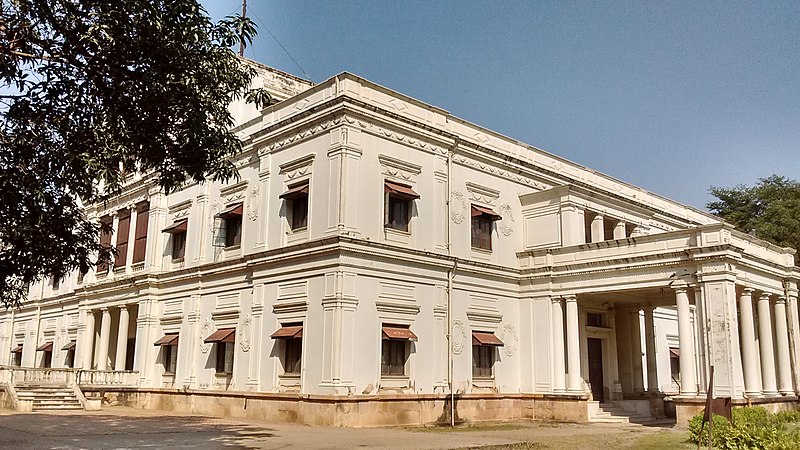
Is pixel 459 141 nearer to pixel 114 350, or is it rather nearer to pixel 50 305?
pixel 114 350

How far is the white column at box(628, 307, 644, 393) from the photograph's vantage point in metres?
28.0

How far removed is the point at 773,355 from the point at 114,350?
2776 centimetres

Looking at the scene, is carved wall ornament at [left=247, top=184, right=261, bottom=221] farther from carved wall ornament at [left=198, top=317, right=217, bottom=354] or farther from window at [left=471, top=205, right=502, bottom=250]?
window at [left=471, top=205, right=502, bottom=250]

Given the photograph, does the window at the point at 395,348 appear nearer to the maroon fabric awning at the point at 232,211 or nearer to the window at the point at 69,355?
the maroon fabric awning at the point at 232,211

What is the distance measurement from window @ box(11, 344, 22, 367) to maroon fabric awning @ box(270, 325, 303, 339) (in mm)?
25347

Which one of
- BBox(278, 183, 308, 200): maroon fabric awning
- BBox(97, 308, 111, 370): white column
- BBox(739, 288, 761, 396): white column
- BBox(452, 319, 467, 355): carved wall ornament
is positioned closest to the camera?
BBox(739, 288, 761, 396): white column

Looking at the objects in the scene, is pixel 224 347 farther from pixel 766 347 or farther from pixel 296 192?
pixel 766 347

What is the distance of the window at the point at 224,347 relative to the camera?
2352cm

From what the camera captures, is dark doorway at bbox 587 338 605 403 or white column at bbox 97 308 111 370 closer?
dark doorway at bbox 587 338 605 403

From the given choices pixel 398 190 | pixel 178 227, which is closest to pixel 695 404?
pixel 398 190

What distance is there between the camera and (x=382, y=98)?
72.4ft

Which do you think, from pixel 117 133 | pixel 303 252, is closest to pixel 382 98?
pixel 303 252

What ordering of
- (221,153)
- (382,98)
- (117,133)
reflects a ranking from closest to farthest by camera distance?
(117,133)
(221,153)
(382,98)

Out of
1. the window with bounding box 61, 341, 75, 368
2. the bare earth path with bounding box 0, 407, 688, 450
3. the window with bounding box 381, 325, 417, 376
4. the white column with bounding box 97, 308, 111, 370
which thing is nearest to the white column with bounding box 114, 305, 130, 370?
the white column with bounding box 97, 308, 111, 370
